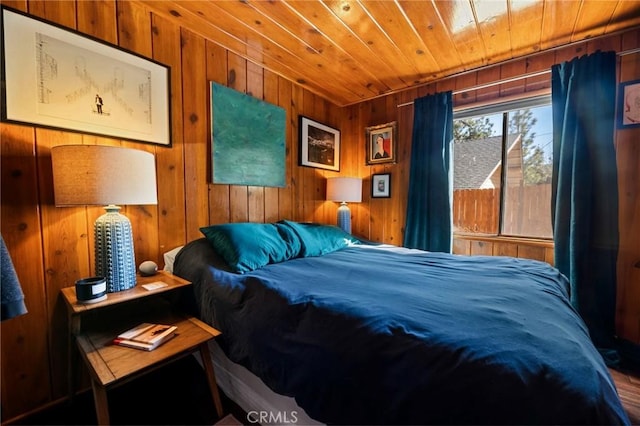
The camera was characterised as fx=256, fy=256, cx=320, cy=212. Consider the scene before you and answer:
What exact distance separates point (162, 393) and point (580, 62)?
3536 mm

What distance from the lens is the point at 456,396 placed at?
0.65 metres

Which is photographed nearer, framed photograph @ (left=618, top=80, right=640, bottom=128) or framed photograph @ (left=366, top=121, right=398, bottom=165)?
framed photograph @ (left=618, top=80, right=640, bottom=128)

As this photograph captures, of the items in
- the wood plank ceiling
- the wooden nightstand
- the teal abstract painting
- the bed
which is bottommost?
the wooden nightstand

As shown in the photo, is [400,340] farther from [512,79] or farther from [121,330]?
[512,79]

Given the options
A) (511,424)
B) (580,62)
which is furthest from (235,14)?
(580,62)

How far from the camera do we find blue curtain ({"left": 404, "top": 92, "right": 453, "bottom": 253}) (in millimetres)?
2498

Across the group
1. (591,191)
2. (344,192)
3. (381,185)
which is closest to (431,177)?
(381,185)

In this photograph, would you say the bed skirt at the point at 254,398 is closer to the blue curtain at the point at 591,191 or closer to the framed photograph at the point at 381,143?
the blue curtain at the point at 591,191

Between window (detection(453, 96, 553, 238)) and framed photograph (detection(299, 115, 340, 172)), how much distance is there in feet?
4.27

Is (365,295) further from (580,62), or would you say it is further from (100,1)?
(580,62)

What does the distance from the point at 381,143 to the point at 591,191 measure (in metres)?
1.81

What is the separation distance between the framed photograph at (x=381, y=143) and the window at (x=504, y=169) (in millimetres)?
625
